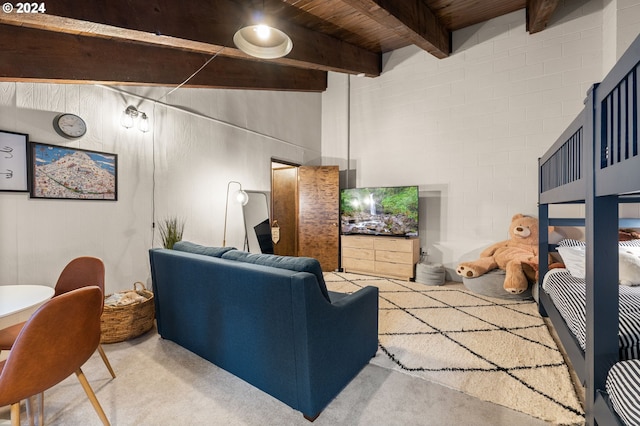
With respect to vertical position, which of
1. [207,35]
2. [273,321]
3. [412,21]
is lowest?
[273,321]

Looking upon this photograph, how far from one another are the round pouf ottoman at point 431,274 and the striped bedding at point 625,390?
3.00 m

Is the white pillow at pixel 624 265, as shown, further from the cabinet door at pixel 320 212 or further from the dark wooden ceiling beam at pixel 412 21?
the cabinet door at pixel 320 212

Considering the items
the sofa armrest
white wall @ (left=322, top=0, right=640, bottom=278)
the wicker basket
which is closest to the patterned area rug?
the sofa armrest

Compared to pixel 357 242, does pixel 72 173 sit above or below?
above

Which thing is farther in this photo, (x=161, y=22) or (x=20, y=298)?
(x=161, y=22)

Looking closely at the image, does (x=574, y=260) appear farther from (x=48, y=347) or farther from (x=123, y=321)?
(x=123, y=321)

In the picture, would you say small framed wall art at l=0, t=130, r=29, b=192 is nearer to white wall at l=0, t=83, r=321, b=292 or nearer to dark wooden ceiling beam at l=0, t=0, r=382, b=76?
white wall at l=0, t=83, r=321, b=292

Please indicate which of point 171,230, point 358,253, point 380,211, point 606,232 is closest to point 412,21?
point 380,211

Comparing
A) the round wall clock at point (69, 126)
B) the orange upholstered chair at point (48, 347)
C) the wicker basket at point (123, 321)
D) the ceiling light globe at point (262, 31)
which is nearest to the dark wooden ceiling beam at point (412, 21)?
the ceiling light globe at point (262, 31)

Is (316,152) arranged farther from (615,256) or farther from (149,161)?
(615,256)

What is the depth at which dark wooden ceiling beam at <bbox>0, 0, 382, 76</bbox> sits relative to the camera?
1.83 metres

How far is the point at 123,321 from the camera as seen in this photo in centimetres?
240

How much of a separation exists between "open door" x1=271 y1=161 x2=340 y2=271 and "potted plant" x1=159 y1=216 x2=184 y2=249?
174 centimetres

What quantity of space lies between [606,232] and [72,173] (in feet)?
12.0
